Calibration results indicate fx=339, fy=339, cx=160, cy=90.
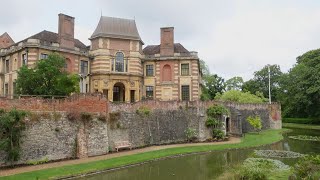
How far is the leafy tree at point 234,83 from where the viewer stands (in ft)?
234

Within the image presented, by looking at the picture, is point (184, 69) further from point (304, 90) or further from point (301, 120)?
point (301, 120)

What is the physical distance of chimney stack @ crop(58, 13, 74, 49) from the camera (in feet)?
122

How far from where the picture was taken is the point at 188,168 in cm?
2116

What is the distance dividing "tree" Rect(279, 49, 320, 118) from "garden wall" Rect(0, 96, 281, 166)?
2379 cm

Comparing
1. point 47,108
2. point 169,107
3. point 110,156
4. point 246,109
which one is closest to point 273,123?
point 246,109

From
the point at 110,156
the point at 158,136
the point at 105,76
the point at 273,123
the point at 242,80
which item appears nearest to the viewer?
the point at 110,156

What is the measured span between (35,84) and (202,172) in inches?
631

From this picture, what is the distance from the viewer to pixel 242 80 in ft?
242

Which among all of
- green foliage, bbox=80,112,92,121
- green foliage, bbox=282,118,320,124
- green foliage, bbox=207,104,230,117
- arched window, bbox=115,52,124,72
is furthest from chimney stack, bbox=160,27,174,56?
green foliage, bbox=282,118,320,124

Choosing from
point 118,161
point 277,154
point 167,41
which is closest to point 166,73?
point 167,41

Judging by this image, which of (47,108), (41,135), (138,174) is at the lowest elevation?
(138,174)

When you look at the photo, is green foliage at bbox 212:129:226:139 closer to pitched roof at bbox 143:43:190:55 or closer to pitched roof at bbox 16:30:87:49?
pitched roof at bbox 143:43:190:55

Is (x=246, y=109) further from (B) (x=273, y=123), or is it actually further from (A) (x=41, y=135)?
(A) (x=41, y=135)

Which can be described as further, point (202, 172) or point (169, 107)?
point (169, 107)
